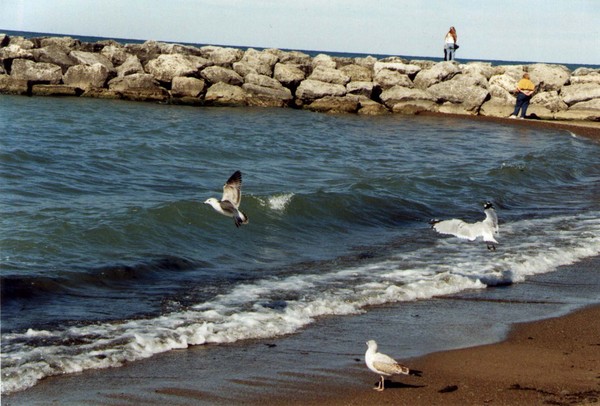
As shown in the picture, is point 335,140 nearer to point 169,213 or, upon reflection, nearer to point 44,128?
point 44,128


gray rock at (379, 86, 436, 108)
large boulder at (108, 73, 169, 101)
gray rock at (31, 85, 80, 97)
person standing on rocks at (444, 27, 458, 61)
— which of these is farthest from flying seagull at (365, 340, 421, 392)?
person standing on rocks at (444, 27, 458, 61)

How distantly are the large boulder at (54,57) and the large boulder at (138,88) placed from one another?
5.49 feet

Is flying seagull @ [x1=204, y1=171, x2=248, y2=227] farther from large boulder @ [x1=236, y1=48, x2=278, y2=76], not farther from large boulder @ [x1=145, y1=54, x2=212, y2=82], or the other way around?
large boulder @ [x1=236, y1=48, x2=278, y2=76]

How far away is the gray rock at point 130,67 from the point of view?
29703 mm

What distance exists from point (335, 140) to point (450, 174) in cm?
489

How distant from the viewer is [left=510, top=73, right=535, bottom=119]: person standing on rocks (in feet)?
93.0

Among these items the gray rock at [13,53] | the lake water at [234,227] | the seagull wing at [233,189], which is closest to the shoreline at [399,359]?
the lake water at [234,227]

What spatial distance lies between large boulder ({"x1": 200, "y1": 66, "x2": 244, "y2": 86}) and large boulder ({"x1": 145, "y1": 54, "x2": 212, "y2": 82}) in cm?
34

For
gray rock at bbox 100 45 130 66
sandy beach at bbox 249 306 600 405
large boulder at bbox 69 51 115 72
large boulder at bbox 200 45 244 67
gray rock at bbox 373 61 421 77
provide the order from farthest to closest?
gray rock at bbox 373 61 421 77
large boulder at bbox 200 45 244 67
gray rock at bbox 100 45 130 66
large boulder at bbox 69 51 115 72
sandy beach at bbox 249 306 600 405

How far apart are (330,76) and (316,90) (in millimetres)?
892

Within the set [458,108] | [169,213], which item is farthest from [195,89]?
[169,213]

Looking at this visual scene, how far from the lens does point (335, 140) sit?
77.3ft

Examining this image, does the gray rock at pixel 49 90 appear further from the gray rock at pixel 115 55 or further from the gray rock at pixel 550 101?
the gray rock at pixel 550 101

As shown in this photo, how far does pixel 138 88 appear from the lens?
94.9ft
